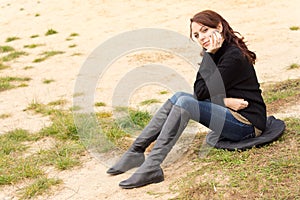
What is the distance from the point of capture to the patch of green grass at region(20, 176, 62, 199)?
11.4 feet

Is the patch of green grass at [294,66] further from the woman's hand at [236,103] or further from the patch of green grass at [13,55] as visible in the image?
the patch of green grass at [13,55]

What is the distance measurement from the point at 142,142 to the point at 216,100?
690 millimetres

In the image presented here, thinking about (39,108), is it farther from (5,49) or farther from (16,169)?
(5,49)

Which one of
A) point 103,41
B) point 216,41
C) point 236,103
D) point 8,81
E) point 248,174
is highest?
point 216,41

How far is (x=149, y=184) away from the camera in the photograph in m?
3.35

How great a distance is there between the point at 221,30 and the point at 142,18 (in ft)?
31.5

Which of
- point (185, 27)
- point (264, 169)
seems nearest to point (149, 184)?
point (264, 169)

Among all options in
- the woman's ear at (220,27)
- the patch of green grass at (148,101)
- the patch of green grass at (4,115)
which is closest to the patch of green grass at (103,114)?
the patch of green grass at (148,101)

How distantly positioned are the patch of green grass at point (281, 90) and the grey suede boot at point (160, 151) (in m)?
2.04

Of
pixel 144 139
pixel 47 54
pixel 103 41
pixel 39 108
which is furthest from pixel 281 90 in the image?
pixel 103 41

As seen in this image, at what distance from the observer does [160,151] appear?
3.32m

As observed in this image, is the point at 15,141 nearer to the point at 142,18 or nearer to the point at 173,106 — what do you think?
the point at 173,106

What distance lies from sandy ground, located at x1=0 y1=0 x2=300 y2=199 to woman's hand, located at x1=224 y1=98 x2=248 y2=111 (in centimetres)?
64

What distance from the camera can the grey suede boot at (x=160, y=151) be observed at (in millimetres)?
3303
